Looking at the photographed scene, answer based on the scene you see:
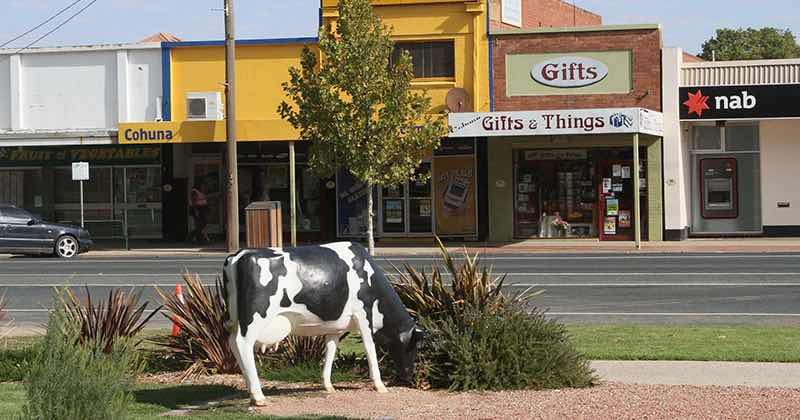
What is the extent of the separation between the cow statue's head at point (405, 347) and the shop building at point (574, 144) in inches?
893

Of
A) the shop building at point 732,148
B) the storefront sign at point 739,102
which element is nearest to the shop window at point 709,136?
the shop building at point 732,148

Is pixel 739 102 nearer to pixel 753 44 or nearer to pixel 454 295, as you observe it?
pixel 454 295

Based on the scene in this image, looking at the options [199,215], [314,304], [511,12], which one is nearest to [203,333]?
[314,304]

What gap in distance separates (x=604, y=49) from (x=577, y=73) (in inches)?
40.5

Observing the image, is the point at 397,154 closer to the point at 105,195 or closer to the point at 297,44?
the point at 297,44

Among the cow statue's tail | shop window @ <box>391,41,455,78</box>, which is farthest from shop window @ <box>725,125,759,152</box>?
the cow statue's tail

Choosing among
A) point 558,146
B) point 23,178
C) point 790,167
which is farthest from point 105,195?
point 790,167

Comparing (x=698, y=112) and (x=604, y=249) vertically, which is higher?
(x=698, y=112)

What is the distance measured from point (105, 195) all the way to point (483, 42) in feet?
45.7

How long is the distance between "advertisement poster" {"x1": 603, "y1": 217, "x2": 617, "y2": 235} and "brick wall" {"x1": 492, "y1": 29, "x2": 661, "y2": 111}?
3.31 m

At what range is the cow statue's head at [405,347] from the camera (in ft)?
33.4

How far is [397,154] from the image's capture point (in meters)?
30.9

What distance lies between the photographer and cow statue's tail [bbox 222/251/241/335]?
9.48m

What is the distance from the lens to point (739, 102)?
33156 mm
